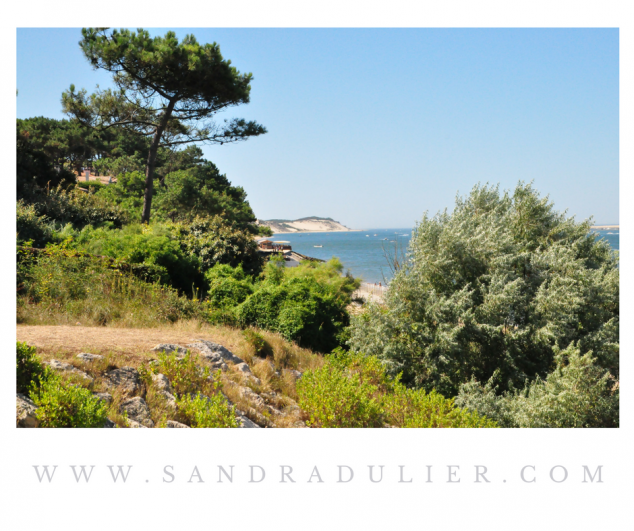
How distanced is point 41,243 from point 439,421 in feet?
30.9

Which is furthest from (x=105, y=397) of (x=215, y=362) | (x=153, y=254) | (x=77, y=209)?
(x=77, y=209)

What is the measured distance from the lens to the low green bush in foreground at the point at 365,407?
4.72 m

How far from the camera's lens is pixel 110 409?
13.2ft

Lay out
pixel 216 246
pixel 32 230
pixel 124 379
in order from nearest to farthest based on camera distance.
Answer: pixel 124 379 < pixel 32 230 < pixel 216 246

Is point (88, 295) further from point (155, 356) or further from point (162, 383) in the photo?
point (162, 383)

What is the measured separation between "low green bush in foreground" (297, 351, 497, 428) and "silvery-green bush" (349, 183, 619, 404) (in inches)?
36.7

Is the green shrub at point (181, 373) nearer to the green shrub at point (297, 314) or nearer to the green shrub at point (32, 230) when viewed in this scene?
the green shrub at point (297, 314)

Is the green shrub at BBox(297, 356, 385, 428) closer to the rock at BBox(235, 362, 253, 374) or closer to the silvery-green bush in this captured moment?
the rock at BBox(235, 362, 253, 374)

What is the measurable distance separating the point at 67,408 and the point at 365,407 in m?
2.86

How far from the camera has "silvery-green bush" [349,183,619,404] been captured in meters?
6.58

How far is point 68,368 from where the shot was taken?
434cm

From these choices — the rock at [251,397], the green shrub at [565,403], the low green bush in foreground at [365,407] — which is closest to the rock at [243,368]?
the rock at [251,397]

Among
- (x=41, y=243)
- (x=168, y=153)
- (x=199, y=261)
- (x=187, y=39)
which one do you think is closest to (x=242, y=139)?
(x=187, y=39)
